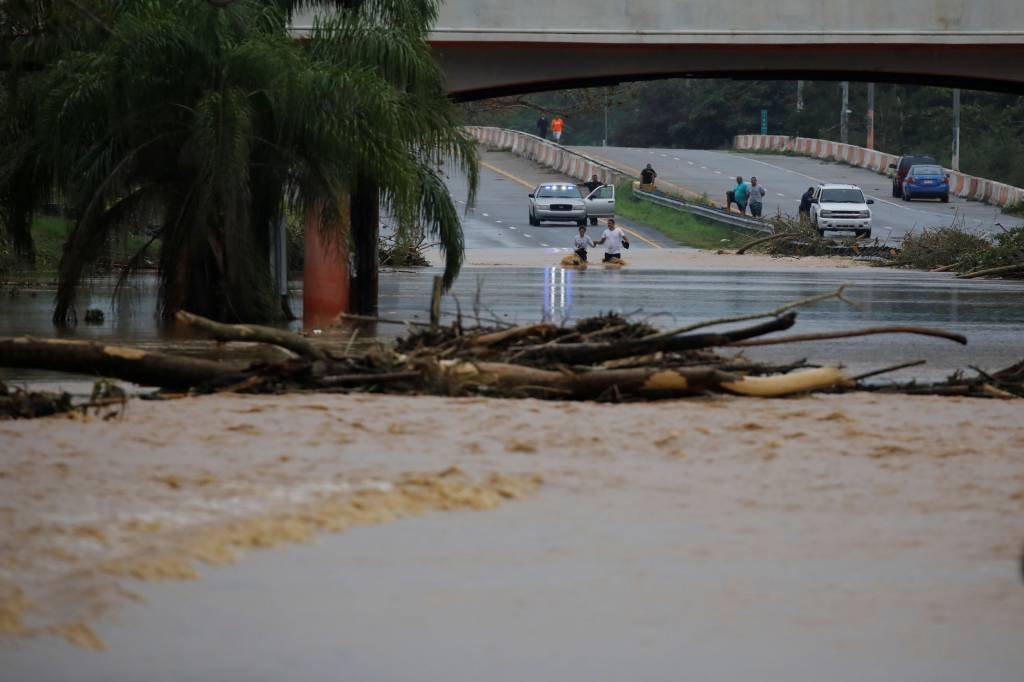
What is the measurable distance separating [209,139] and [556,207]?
150 ft

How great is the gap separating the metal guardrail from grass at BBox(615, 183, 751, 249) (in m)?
0.19

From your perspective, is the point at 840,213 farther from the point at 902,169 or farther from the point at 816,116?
the point at 816,116

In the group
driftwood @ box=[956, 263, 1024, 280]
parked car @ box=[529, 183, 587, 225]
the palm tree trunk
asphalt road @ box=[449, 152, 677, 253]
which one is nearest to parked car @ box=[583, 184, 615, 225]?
asphalt road @ box=[449, 152, 677, 253]

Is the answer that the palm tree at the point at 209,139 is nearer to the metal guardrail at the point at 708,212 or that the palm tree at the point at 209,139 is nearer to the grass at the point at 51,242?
the grass at the point at 51,242

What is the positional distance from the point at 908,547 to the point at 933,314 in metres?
19.1

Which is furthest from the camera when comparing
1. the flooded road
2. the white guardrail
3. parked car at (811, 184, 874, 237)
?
the white guardrail

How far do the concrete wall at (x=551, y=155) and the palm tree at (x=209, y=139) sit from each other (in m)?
48.3

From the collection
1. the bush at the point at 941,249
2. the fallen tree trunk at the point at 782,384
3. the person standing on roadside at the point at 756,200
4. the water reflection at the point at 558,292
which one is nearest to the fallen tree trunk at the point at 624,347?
the fallen tree trunk at the point at 782,384

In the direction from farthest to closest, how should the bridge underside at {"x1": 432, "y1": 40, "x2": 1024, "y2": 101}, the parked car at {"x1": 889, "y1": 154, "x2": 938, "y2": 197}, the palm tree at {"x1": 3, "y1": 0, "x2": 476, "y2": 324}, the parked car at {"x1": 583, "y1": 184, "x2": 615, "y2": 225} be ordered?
the parked car at {"x1": 889, "y1": 154, "x2": 938, "y2": 197}
the parked car at {"x1": 583, "y1": 184, "x2": 615, "y2": 225}
the bridge underside at {"x1": 432, "y1": 40, "x2": 1024, "y2": 101}
the palm tree at {"x1": 3, "y1": 0, "x2": 476, "y2": 324}

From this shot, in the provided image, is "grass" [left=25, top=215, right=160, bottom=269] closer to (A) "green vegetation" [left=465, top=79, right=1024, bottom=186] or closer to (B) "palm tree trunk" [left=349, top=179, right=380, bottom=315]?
(B) "palm tree trunk" [left=349, top=179, right=380, bottom=315]

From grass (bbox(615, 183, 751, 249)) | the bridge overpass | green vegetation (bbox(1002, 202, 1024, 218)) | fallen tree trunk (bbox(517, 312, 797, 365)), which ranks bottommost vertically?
fallen tree trunk (bbox(517, 312, 797, 365))

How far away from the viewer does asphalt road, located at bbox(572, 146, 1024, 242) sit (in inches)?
2581

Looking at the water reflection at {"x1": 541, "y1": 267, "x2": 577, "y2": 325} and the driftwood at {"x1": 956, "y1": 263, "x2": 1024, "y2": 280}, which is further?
the driftwood at {"x1": 956, "y1": 263, "x2": 1024, "y2": 280}

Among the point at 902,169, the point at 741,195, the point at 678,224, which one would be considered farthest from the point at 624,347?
the point at 902,169
